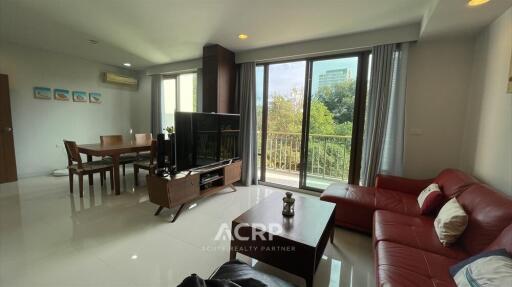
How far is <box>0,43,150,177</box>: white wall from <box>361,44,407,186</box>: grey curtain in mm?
5626

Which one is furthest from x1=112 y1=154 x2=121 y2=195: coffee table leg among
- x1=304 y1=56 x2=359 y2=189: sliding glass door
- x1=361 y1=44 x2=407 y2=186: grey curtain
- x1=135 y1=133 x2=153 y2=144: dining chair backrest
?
x1=361 y1=44 x2=407 y2=186: grey curtain

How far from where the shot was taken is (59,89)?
4.37 metres

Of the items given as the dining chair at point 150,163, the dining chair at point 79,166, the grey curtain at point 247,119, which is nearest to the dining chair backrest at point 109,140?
the dining chair at point 79,166

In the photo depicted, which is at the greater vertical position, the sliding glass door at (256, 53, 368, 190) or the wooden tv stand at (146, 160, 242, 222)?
the sliding glass door at (256, 53, 368, 190)

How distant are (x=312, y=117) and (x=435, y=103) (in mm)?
1602

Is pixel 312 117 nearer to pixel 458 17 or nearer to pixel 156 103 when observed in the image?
pixel 458 17

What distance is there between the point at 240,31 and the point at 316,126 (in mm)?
1861

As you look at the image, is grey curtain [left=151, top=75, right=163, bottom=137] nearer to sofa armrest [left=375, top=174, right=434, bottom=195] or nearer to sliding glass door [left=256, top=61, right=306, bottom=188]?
sliding glass door [left=256, top=61, right=306, bottom=188]

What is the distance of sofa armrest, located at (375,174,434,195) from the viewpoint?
8.52 ft

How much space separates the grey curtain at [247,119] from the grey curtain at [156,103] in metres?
2.28

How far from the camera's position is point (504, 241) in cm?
120

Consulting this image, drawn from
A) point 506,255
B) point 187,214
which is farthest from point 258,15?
point 506,255

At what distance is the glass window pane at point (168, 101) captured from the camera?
203 inches

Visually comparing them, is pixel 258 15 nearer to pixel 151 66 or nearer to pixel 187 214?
pixel 187 214
